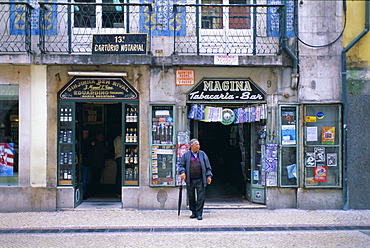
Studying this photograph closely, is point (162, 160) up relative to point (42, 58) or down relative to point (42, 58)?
down

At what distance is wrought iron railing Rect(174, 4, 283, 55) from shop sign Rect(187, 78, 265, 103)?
77 centimetres

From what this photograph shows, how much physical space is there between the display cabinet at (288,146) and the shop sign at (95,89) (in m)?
3.94

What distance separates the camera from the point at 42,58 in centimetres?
1013

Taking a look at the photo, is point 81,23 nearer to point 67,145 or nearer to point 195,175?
point 67,145

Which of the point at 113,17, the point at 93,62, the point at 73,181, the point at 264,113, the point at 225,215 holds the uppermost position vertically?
the point at 113,17

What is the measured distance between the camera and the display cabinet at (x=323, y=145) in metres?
10.6

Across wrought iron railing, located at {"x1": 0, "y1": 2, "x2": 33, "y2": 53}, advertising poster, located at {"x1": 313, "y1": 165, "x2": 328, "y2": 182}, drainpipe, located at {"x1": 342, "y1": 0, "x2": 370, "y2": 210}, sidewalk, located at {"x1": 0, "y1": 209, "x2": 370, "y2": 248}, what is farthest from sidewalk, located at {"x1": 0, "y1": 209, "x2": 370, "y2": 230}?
wrought iron railing, located at {"x1": 0, "y1": 2, "x2": 33, "y2": 53}

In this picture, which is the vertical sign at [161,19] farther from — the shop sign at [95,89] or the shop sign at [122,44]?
the shop sign at [95,89]

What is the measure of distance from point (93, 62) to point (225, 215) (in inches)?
192

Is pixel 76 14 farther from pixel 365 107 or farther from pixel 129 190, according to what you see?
pixel 365 107

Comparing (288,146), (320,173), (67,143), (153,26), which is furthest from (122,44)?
(320,173)

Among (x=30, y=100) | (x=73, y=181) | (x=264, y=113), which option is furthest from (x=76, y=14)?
(x=264, y=113)

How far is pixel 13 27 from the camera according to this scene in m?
10.4

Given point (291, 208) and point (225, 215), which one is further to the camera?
point (291, 208)
